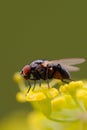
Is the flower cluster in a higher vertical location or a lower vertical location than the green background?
lower

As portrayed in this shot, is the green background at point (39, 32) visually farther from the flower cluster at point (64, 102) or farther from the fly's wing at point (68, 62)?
the flower cluster at point (64, 102)

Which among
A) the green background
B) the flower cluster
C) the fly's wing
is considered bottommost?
the flower cluster

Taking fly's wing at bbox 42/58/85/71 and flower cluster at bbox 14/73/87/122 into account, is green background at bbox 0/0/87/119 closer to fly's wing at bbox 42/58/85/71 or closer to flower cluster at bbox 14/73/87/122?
fly's wing at bbox 42/58/85/71

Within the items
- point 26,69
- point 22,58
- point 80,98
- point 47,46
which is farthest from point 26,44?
point 80,98

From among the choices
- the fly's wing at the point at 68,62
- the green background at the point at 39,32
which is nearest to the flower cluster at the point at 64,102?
the fly's wing at the point at 68,62

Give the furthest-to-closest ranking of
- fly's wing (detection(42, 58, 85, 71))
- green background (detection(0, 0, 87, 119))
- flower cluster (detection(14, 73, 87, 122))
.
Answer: green background (detection(0, 0, 87, 119)) < fly's wing (detection(42, 58, 85, 71)) < flower cluster (detection(14, 73, 87, 122))

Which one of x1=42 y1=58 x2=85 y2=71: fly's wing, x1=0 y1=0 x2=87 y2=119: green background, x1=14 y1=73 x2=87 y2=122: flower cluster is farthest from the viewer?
x1=0 y1=0 x2=87 y2=119: green background

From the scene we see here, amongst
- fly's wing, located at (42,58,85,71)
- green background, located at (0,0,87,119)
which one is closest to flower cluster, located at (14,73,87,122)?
fly's wing, located at (42,58,85,71)

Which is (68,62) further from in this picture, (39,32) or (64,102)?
(39,32)
